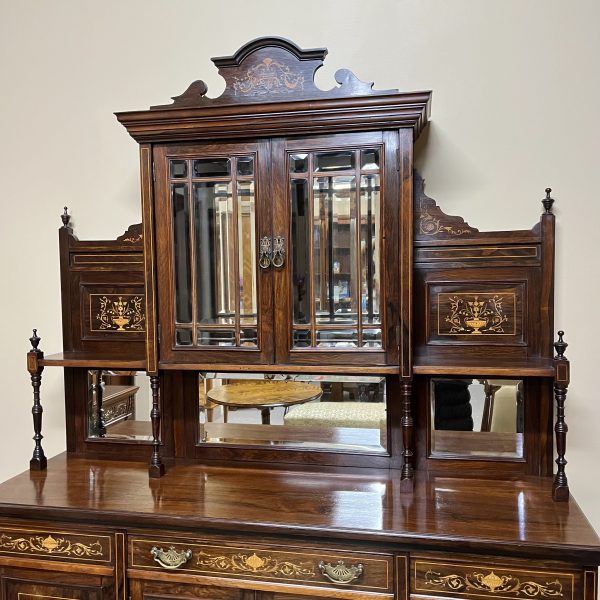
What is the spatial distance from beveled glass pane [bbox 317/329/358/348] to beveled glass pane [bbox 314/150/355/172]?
501 millimetres

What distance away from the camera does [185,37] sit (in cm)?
219

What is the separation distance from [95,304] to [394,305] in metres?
1.15

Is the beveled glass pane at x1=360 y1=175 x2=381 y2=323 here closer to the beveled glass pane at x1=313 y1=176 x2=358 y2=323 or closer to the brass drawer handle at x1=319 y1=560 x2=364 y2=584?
the beveled glass pane at x1=313 y1=176 x2=358 y2=323

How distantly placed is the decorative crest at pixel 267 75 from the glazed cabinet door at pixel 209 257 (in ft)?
0.50

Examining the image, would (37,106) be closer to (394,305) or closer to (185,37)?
(185,37)

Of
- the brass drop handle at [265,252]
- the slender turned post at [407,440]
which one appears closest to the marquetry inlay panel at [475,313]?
the slender turned post at [407,440]

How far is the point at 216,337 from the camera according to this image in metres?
1.90

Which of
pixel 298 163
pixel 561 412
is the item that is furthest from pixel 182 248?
pixel 561 412

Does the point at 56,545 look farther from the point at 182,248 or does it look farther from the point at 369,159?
the point at 369,159

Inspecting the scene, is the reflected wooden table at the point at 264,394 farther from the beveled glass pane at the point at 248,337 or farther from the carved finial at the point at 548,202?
the carved finial at the point at 548,202

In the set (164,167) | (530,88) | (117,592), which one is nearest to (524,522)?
(117,592)

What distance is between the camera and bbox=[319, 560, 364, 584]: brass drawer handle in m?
1.60

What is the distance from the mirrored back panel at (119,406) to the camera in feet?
7.25

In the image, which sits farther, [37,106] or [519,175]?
[37,106]
